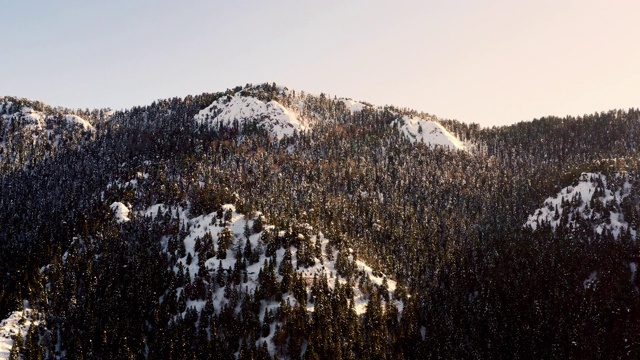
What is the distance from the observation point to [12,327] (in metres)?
136

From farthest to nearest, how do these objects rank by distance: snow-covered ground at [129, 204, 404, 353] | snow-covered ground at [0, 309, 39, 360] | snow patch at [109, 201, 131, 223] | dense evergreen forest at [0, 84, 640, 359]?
snow patch at [109, 201, 131, 223] < snow-covered ground at [129, 204, 404, 353] < dense evergreen forest at [0, 84, 640, 359] < snow-covered ground at [0, 309, 39, 360]

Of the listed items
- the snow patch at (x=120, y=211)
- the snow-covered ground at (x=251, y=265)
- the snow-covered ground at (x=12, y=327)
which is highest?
the snow patch at (x=120, y=211)

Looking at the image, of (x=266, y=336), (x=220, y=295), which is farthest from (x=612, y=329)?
(x=220, y=295)

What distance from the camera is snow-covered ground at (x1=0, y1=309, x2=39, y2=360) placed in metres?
126

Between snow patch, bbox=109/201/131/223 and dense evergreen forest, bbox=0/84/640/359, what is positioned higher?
snow patch, bbox=109/201/131/223

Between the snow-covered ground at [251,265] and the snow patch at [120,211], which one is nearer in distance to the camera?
the snow-covered ground at [251,265]

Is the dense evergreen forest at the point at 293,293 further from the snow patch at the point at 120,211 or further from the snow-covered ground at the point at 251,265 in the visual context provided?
the snow patch at the point at 120,211

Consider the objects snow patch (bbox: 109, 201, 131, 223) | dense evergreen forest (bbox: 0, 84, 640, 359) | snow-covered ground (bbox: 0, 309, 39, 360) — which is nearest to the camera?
snow-covered ground (bbox: 0, 309, 39, 360)

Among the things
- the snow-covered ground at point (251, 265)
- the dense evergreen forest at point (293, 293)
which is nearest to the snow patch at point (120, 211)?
the dense evergreen forest at point (293, 293)

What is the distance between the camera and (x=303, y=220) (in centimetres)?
18212

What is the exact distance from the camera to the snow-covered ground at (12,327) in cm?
12633

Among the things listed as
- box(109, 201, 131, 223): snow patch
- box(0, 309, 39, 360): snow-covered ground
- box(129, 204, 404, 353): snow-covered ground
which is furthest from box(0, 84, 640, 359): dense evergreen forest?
box(0, 309, 39, 360): snow-covered ground

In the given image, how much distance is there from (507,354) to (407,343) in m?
38.9

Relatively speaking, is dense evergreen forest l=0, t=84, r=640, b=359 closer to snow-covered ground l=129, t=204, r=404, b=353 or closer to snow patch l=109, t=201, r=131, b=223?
snow-covered ground l=129, t=204, r=404, b=353
